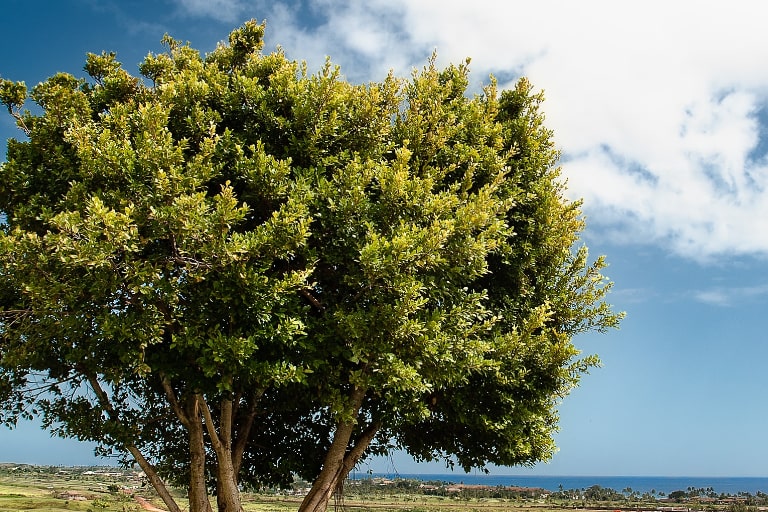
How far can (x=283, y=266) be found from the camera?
11.4 metres

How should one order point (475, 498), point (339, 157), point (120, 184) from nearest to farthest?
point (120, 184)
point (339, 157)
point (475, 498)

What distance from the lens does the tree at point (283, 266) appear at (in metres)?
9.85

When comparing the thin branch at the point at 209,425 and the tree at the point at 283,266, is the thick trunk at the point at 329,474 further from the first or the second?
the thin branch at the point at 209,425

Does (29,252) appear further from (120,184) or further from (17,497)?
(17,497)

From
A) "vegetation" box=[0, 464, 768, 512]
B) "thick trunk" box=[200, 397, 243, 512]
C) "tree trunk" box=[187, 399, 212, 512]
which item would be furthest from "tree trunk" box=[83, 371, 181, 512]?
"vegetation" box=[0, 464, 768, 512]

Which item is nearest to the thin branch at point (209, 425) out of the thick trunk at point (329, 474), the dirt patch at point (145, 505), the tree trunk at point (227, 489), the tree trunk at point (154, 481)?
the tree trunk at point (227, 489)

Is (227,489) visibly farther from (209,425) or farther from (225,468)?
(209,425)

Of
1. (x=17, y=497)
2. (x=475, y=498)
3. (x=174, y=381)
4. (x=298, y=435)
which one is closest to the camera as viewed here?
(x=174, y=381)

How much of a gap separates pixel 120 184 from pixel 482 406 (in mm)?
8985

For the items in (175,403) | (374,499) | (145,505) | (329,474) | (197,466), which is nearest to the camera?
(175,403)

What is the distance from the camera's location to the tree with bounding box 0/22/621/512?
985 cm

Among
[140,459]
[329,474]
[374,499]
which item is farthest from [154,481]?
[374,499]

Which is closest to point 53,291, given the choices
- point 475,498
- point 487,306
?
point 487,306

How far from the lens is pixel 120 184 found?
10477mm
